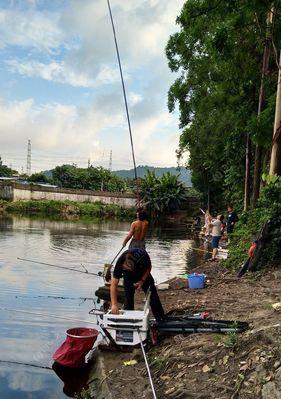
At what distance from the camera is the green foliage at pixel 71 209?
5728 cm

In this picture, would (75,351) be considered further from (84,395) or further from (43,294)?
(43,294)

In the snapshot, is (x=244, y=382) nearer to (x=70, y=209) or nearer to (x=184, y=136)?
(x=184, y=136)

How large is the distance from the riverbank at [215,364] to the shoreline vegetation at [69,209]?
49862 millimetres

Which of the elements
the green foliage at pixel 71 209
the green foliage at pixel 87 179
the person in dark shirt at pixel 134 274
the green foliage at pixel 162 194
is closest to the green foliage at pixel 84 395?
the person in dark shirt at pixel 134 274

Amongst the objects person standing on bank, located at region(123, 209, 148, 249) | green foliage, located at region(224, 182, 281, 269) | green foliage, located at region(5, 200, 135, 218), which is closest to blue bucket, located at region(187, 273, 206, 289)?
green foliage, located at region(224, 182, 281, 269)

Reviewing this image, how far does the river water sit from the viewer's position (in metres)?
7.52

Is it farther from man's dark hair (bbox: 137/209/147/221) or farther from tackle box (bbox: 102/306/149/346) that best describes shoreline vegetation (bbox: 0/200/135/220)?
tackle box (bbox: 102/306/149/346)

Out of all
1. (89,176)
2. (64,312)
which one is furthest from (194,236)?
(89,176)

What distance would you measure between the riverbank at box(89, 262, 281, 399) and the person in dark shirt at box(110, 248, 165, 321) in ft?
2.10

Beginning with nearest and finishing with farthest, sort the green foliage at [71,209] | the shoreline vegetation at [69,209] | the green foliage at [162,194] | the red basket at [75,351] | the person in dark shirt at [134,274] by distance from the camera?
the person in dark shirt at [134,274] < the red basket at [75,351] < the green foliage at [162,194] < the shoreline vegetation at [69,209] < the green foliage at [71,209]

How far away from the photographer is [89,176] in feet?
226

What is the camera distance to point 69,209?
57.8 m

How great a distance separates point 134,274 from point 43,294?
647 centimetres

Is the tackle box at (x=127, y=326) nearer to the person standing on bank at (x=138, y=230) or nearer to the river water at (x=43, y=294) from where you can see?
the river water at (x=43, y=294)
